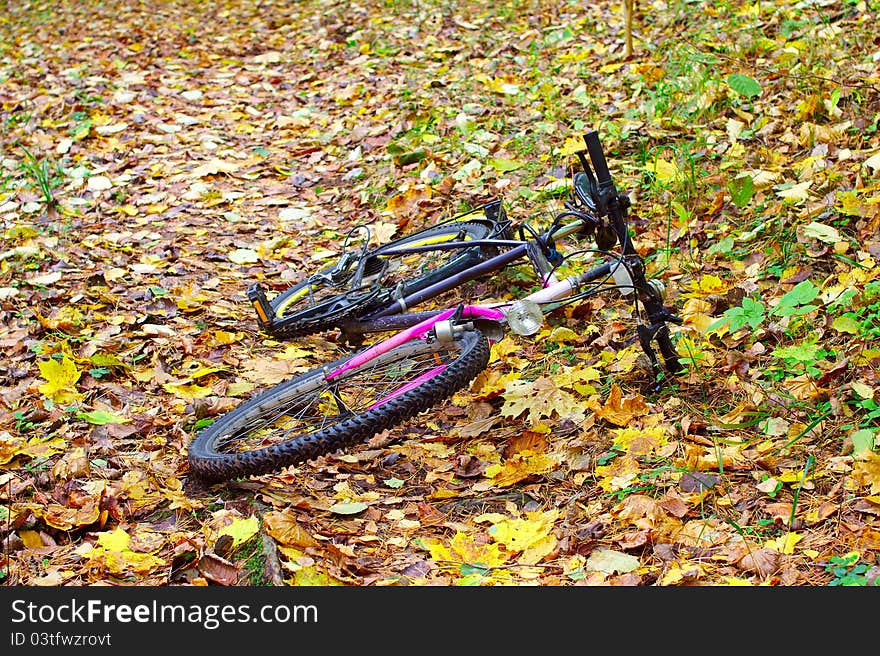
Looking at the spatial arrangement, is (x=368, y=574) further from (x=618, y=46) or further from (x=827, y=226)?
(x=618, y=46)

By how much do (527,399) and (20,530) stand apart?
198 centimetres

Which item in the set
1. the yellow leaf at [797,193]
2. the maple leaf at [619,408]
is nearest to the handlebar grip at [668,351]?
the maple leaf at [619,408]

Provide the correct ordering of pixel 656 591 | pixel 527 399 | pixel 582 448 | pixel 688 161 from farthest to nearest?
pixel 688 161
pixel 527 399
pixel 582 448
pixel 656 591

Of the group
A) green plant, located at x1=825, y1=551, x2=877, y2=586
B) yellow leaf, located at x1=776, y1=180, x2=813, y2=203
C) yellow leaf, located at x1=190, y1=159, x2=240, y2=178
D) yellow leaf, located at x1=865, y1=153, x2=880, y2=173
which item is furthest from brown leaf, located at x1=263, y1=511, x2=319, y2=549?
yellow leaf, located at x1=190, y1=159, x2=240, y2=178

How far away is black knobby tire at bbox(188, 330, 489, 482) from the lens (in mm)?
3238

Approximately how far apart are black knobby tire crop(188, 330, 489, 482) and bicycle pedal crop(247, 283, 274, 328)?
593mm

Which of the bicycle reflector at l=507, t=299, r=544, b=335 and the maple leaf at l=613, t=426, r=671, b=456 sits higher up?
the bicycle reflector at l=507, t=299, r=544, b=335

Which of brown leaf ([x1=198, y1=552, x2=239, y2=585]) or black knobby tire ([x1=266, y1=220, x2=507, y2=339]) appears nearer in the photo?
brown leaf ([x1=198, y1=552, x2=239, y2=585])

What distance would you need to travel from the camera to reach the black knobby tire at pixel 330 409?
3.24 meters

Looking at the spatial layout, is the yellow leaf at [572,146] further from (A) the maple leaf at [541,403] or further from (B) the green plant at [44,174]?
(B) the green plant at [44,174]

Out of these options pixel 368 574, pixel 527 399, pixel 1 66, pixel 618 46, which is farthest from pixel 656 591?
pixel 1 66

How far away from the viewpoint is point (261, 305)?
4.15 meters

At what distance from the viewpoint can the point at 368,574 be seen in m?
2.87

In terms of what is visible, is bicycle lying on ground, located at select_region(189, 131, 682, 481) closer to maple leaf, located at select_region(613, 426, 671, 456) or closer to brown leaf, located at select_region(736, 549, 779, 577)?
maple leaf, located at select_region(613, 426, 671, 456)
